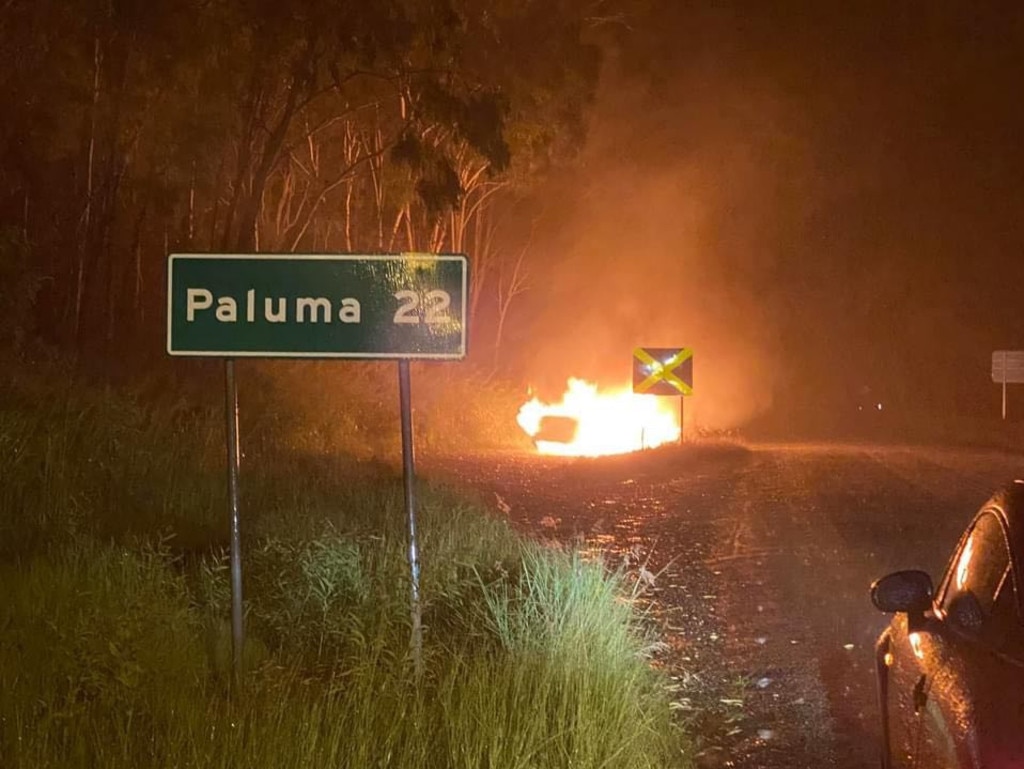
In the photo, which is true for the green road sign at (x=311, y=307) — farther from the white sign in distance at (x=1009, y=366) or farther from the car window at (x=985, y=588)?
the white sign in distance at (x=1009, y=366)

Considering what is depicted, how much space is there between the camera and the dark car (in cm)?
343

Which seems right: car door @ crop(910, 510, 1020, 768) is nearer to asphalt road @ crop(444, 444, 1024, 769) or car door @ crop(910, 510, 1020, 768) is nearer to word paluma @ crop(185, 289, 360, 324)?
asphalt road @ crop(444, 444, 1024, 769)

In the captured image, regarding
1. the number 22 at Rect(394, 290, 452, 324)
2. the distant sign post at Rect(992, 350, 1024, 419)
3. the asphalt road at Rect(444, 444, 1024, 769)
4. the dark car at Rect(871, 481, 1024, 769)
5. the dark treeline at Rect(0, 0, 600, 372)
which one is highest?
the dark treeline at Rect(0, 0, 600, 372)

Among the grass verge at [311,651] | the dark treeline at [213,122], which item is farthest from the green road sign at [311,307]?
the dark treeline at [213,122]

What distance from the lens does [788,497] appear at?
16.6 metres

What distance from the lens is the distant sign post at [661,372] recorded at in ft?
66.9

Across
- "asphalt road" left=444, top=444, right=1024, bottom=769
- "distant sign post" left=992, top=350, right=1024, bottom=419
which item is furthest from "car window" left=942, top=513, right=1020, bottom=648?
"distant sign post" left=992, top=350, right=1024, bottom=419

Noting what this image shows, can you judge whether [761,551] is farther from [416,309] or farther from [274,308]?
[274,308]

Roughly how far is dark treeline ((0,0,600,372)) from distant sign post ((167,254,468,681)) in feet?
22.9

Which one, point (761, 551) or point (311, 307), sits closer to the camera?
point (311, 307)

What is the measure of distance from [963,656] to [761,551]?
26.0 ft

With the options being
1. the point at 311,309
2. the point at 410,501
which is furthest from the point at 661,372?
the point at 311,309

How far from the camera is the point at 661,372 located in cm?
2045

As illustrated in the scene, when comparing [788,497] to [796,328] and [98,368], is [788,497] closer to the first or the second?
[98,368]
